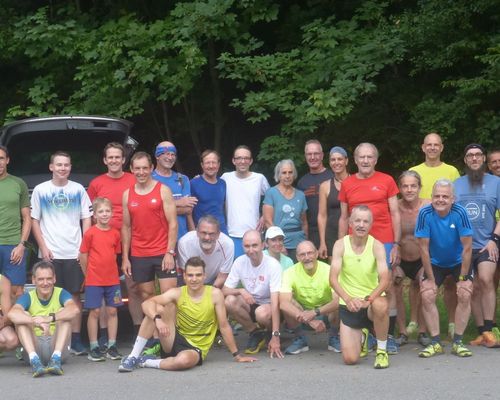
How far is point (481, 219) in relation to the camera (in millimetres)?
9344

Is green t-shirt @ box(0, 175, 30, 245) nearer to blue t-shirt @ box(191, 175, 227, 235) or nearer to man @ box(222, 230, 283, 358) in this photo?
blue t-shirt @ box(191, 175, 227, 235)

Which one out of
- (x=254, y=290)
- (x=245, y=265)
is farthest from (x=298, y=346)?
(x=245, y=265)

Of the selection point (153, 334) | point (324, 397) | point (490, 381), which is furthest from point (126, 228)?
point (490, 381)

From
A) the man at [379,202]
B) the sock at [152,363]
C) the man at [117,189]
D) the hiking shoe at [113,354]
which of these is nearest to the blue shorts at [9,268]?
the man at [117,189]

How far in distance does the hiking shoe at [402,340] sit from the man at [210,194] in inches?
86.6

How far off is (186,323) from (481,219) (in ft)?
10.2

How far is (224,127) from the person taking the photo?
1758 cm

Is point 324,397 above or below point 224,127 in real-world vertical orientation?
below

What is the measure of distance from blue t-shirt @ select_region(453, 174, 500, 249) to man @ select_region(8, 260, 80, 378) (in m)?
3.93

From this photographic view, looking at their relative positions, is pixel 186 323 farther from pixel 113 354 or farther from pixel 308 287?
pixel 308 287

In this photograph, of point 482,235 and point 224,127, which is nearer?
point 482,235

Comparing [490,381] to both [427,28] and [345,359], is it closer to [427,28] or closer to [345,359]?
[345,359]

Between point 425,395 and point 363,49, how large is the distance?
25.8ft

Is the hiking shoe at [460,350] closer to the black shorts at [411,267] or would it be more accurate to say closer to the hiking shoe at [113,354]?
the black shorts at [411,267]
